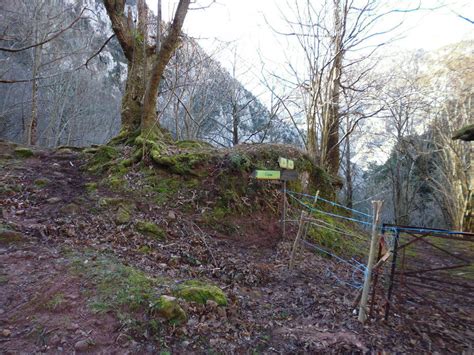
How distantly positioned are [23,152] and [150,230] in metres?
4.23

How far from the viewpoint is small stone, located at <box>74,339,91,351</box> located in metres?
2.48

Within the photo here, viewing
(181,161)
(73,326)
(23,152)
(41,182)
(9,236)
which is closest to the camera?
(73,326)

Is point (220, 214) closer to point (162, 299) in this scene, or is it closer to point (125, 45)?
point (162, 299)

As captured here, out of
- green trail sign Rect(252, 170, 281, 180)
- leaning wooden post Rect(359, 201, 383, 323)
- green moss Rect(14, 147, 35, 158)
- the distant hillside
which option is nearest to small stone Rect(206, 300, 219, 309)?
leaning wooden post Rect(359, 201, 383, 323)

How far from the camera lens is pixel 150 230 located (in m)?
4.80

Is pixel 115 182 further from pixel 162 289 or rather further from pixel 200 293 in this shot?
pixel 200 293

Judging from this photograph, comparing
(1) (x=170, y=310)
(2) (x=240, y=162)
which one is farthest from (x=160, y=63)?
Result: (1) (x=170, y=310)

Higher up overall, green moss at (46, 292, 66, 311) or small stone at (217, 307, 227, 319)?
green moss at (46, 292, 66, 311)

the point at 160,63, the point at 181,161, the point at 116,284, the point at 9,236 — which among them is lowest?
the point at 116,284

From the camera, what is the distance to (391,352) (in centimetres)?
301

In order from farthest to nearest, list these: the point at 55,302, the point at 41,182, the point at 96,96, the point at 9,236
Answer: the point at 96,96
the point at 41,182
the point at 9,236
the point at 55,302

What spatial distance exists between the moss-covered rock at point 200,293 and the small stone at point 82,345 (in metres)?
0.94

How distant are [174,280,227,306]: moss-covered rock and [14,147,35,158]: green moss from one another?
551cm

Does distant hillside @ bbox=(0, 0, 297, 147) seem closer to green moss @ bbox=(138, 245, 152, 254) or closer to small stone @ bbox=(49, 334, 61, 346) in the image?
green moss @ bbox=(138, 245, 152, 254)
